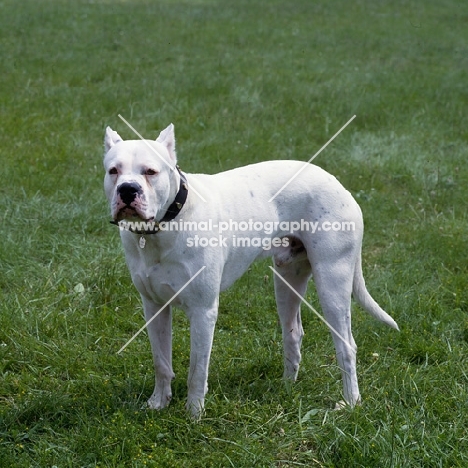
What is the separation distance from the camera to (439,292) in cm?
528

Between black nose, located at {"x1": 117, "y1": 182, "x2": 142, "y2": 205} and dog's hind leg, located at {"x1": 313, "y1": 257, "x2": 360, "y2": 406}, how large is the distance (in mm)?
1196

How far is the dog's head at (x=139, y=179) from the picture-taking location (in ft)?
10.8

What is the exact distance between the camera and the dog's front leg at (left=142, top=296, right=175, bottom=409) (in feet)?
12.8

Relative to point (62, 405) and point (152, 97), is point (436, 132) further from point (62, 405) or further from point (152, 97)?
point (62, 405)

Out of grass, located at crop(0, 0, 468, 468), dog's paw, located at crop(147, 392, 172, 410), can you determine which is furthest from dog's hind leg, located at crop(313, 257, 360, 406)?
dog's paw, located at crop(147, 392, 172, 410)

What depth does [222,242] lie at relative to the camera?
3750 mm

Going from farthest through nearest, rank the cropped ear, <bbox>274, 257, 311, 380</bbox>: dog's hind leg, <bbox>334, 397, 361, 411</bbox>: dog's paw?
1. <bbox>274, 257, 311, 380</bbox>: dog's hind leg
2. <bbox>334, 397, 361, 411</bbox>: dog's paw
3. the cropped ear

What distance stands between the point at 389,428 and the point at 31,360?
6.90 feet

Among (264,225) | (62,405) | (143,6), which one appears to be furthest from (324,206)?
(143,6)

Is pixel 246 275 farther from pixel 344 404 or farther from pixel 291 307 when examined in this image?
pixel 344 404

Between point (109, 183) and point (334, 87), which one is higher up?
point (109, 183)

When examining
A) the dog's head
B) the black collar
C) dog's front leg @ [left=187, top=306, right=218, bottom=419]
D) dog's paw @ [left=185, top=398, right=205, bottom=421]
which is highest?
the dog's head

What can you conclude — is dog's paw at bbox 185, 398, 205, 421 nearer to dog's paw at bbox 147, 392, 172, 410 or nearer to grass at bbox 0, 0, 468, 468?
grass at bbox 0, 0, 468, 468

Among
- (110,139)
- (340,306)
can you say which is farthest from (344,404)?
(110,139)
